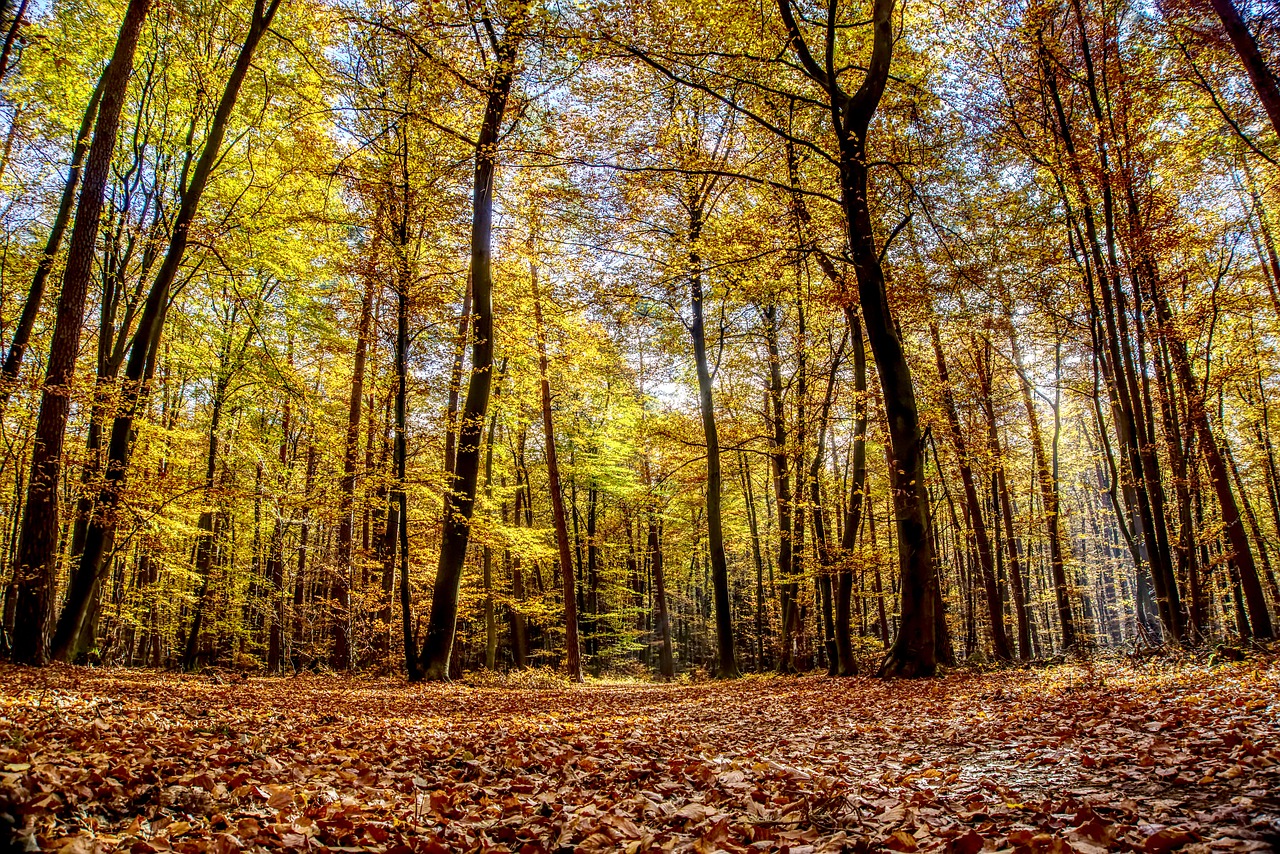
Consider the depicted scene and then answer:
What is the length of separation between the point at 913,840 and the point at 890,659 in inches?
334

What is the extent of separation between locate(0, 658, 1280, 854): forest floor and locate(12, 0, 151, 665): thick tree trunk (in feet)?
8.20

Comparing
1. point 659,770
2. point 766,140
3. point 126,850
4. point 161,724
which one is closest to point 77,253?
point 161,724

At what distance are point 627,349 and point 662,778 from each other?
14297mm

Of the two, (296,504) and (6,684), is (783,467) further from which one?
(6,684)

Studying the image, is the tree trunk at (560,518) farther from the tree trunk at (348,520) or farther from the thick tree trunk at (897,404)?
the thick tree trunk at (897,404)

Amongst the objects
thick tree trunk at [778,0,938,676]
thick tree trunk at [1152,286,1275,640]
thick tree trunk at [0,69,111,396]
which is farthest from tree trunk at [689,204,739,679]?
thick tree trunk at [0,69,111,396]

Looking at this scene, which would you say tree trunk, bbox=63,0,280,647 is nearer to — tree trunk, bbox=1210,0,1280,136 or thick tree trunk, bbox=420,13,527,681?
thick tree trunk, bbox=420,13,527,681

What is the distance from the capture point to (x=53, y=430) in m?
7.98

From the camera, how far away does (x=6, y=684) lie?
19.2ft

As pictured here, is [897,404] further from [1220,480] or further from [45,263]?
[45,263]

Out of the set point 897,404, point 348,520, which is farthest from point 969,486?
point 348,520

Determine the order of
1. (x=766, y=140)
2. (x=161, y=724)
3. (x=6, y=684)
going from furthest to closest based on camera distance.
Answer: (x=766, y=140) < (x=6, y=684) < (x=161, y=724)

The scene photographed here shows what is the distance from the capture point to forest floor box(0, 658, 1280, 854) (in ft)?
7.47

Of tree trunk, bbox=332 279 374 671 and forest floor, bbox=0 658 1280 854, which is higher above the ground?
tree trunk, bbox=332 279 374 671
